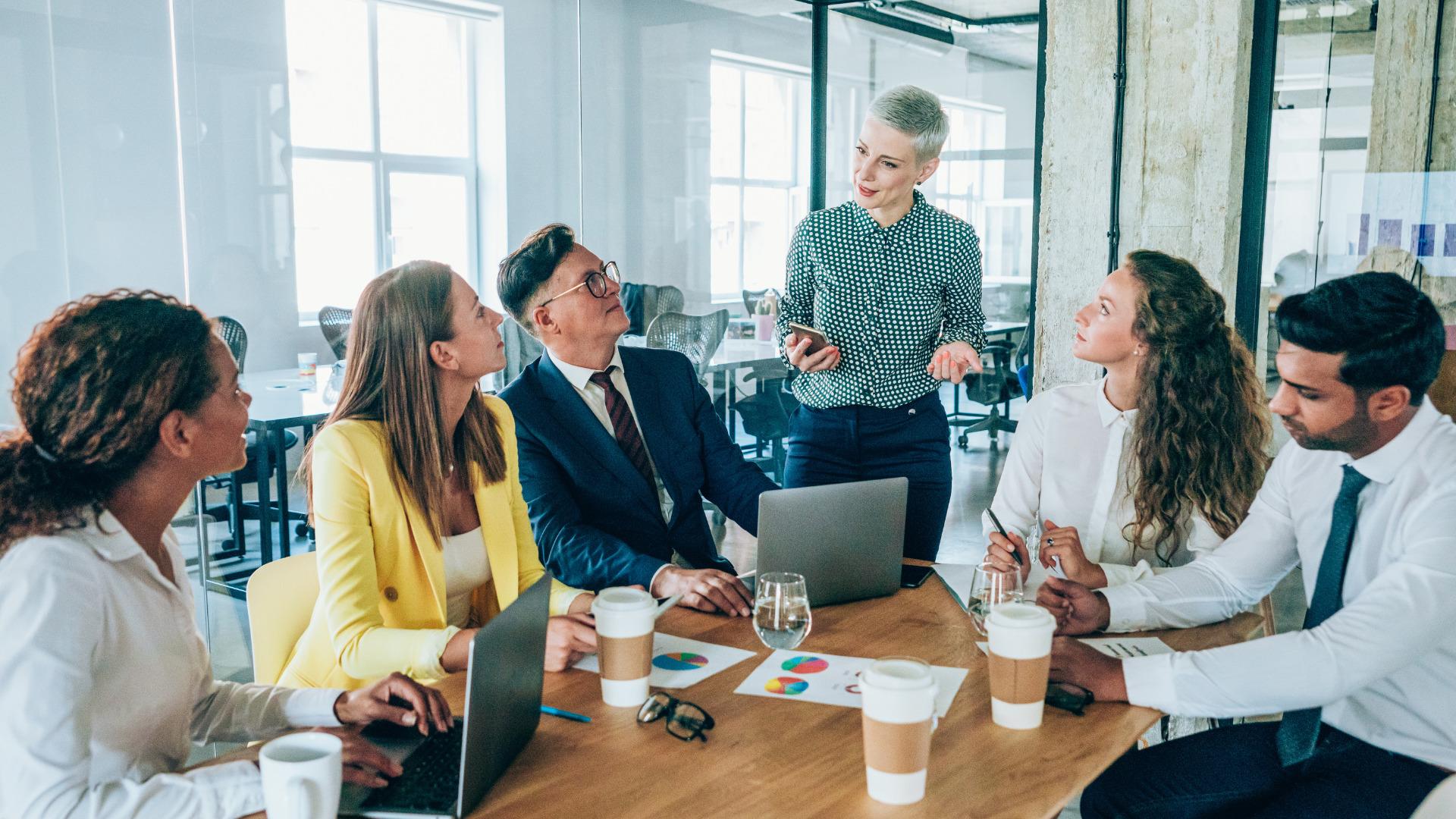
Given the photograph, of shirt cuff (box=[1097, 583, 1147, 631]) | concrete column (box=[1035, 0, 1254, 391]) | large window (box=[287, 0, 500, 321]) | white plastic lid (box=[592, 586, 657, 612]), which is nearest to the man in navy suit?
white plastic lid (box=[592, 586, 657, 612])

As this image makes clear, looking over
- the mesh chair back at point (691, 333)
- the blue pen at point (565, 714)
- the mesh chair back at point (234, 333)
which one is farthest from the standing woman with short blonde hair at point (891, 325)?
the mesh chair back at point (691, 333)

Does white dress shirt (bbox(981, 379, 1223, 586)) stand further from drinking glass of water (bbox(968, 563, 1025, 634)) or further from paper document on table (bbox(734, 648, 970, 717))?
paper document on table (bbox(734, 648, 970, 717))

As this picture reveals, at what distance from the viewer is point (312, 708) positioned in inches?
62.2

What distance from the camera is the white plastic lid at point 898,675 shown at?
1.28 m

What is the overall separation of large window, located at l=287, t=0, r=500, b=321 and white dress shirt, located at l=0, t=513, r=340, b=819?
342 cm

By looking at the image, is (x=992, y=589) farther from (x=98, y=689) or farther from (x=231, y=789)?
(x=98, y=689)

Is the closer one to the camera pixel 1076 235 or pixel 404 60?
pixel 1076 235

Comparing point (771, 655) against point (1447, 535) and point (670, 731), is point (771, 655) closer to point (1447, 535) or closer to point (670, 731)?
point (670, 731)

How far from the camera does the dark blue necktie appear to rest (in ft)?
5.90

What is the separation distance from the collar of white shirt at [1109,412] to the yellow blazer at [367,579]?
3.87ft

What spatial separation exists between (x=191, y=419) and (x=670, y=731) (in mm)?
726

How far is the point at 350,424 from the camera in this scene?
199cm

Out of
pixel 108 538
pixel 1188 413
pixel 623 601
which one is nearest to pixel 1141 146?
pixel 1188 413

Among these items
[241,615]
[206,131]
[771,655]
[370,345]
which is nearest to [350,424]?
[370,345]
